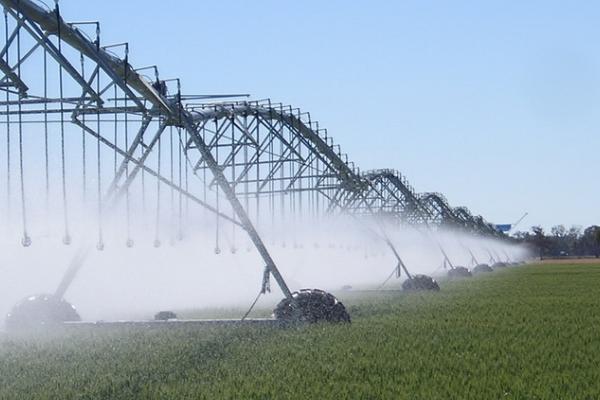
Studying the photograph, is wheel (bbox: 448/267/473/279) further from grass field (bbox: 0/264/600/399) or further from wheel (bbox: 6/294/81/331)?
wheel (bbox: 6/294/81/331)

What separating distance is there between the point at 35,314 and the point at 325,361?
11058mm

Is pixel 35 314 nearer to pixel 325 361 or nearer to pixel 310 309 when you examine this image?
pixel 310 309

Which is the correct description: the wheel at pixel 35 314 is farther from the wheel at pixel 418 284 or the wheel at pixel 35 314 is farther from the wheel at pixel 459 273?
the wheel at pixel 459 273

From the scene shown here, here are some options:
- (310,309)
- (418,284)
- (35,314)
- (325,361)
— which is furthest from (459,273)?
(325,361)

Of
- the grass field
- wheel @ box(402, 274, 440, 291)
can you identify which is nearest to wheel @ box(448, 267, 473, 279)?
wheel @ box(402, 274, 440, 291)

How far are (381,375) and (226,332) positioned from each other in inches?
289

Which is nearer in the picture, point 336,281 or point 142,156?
point 142,156

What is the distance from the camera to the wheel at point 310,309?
79.2ft

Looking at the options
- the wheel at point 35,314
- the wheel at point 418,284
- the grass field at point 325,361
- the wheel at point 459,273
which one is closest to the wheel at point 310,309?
the grass field at point 325,361

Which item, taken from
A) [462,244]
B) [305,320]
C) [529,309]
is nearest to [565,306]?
[529,309]

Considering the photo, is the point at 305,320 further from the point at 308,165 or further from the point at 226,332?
the point at 308,165

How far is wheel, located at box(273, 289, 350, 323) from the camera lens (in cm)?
2412

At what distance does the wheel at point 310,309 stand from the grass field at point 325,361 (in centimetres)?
79

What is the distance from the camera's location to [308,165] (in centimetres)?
4172
